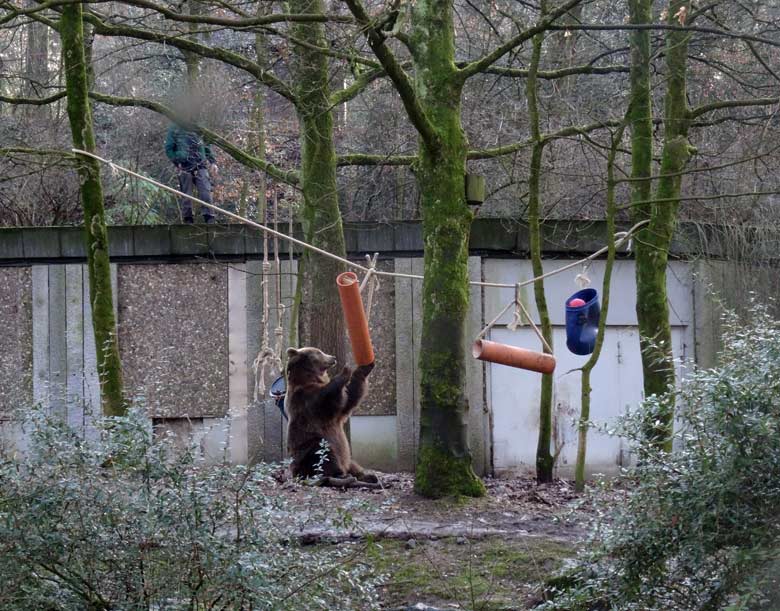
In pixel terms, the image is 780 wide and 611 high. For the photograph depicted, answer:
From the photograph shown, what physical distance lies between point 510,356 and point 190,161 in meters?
6.44

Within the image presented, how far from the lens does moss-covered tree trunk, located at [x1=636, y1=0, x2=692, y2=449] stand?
27.6 feet

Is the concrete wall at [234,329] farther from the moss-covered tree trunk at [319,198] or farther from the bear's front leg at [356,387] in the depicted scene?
the bear's front leg at [356,387]

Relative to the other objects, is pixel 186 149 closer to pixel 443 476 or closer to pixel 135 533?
pixel 443 476

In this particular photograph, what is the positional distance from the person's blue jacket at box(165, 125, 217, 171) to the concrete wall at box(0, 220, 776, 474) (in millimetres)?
833

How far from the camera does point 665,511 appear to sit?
4348 millimetres

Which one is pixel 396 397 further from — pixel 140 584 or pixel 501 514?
pixel 140 584

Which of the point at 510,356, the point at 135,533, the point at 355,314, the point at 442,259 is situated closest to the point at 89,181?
the point at 442,259

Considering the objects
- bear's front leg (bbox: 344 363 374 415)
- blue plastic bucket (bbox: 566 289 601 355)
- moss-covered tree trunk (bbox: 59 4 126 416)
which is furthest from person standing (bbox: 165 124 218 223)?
blue plastic bucket (bbox: 566 289 601 355)

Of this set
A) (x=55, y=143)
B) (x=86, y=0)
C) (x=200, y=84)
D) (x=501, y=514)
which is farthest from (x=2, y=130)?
(x=501, y=514)

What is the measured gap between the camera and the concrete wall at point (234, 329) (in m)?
11.5

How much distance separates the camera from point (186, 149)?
11.8m

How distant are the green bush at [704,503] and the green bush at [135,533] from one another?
1.23 meters

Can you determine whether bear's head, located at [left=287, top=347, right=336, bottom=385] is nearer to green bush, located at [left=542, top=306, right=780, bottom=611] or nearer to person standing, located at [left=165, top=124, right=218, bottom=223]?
person standing, located at [left=165, top=124, right=218, bottom=223]

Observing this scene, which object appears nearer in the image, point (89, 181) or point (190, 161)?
point (89, 181)
